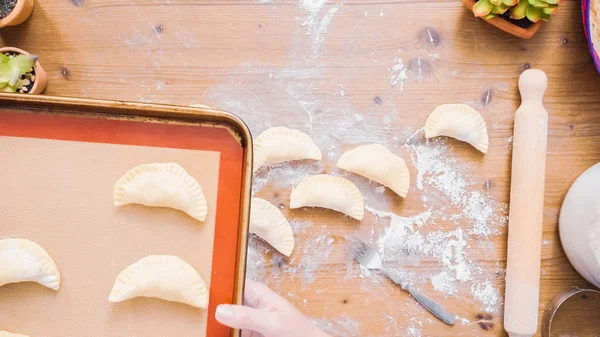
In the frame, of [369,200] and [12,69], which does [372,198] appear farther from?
[12,69]

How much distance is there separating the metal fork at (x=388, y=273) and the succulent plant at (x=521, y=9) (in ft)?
1.98

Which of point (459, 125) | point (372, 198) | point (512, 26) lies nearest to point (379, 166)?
point (372, 198)

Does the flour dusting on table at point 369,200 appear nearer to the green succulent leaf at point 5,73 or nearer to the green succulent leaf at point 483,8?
the green succulent leaf at point 483,8

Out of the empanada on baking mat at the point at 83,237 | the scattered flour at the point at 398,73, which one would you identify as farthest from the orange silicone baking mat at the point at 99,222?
the scattered flour at the point at 398,73

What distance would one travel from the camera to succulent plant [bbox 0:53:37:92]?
44.4 inches

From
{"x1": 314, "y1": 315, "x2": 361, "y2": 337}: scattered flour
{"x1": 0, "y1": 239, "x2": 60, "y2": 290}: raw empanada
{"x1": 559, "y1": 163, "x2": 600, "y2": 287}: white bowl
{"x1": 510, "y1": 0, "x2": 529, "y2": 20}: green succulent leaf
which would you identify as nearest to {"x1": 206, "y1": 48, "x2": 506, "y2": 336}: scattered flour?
{"x1": 314, "y1": 315, "x2": 361, "y2": 337}: scattered flour

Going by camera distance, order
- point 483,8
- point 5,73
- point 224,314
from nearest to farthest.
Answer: point 224,314
point 5,73
point 483,8

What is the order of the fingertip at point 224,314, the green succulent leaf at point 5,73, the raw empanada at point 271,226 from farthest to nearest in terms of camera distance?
1. the raw empanada at point 271,226
2. the green succulent leaf at point 5,73
3. the fingertip at point 224,314

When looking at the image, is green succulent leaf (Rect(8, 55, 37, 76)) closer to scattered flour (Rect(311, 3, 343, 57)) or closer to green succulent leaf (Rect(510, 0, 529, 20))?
scattered flour (Rect(311, 3, 343, 57))

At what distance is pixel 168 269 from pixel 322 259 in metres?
0.45

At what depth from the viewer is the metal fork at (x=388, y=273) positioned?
4.16 ft

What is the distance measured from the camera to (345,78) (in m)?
1.31

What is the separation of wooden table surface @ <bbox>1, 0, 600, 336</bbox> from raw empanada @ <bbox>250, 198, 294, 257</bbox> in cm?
3

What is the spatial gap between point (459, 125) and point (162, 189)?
717 millimetres
